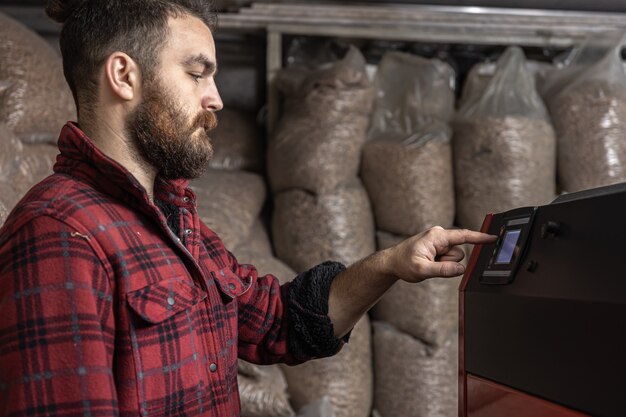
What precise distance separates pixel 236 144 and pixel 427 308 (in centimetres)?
85

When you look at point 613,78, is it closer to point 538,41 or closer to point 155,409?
point 538,41

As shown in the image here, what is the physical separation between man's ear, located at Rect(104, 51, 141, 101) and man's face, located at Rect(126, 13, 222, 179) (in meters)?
0.02

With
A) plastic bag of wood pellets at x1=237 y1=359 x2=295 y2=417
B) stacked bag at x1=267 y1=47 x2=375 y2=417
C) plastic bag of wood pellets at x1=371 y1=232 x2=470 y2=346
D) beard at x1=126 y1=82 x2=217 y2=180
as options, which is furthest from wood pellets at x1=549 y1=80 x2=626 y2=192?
beard at x1=126 y1=82 x2=217 y2=180

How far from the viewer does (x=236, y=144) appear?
8.33ft

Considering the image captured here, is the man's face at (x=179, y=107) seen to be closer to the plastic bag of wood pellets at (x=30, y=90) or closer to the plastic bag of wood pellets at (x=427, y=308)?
the plastic bag of wood pellets at (x=30, y=90)

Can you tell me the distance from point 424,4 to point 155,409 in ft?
6.61

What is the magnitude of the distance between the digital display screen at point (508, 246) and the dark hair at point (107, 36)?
51 cm

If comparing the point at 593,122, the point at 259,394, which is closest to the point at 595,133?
the point at 593,122

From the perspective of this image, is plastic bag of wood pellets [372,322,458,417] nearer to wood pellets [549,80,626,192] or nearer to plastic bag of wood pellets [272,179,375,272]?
plastic bag of wood pellets [272,179,375,272]

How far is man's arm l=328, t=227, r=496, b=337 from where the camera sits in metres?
1.05

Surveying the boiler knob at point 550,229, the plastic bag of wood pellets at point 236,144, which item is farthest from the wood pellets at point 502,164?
the boiler knob at point 550,229

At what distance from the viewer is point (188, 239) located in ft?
3.55

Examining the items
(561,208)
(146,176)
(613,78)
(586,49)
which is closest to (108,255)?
(146,176)

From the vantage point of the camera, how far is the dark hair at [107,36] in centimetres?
102
